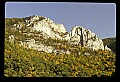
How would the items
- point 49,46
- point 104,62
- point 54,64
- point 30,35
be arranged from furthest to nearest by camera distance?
point 30,35 < point 49,46 < point 54,64 < point 104,62

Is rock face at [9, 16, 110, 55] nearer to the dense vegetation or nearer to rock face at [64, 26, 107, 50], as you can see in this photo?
rock face at [64, 26, 107, 50]

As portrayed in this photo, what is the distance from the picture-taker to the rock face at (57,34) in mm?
4207

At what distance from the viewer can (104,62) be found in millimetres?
4117

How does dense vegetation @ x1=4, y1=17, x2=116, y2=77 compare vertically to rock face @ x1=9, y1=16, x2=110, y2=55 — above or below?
below

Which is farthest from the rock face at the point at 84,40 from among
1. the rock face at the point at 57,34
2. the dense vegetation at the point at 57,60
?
the dense vegetation at the point at 57,60

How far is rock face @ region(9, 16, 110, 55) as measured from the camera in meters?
4.21

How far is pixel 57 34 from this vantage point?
501cm

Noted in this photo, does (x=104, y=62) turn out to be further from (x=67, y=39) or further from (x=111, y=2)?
(x=111, y=2)

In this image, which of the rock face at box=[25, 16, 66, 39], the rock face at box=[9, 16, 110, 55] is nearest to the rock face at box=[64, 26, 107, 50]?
the rock face at box=[9, 16, 110, 55]
